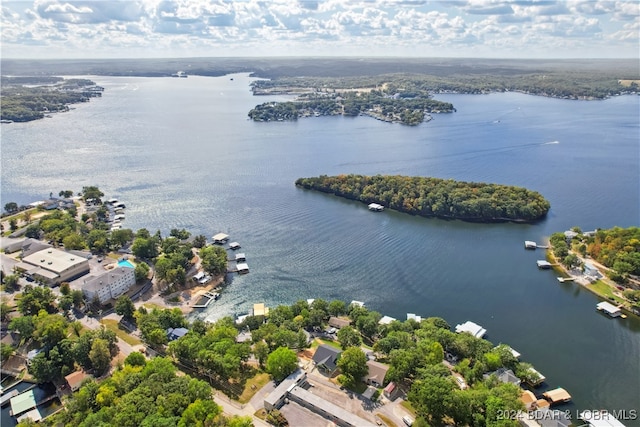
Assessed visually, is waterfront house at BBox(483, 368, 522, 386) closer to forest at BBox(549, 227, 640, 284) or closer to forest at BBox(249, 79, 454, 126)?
forest at BBox(549, 227, 640, 284)

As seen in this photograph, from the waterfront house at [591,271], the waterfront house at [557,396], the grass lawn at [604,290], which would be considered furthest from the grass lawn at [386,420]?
the waterfront house at [591,271]

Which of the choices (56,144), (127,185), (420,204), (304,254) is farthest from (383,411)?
(56,144)

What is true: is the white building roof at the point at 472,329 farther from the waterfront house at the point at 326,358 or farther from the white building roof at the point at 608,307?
the white building roof at the point at 608,307

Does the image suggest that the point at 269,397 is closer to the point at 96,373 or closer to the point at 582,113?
the point at 96,373

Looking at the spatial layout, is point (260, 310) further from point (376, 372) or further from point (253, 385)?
point (376, 372)

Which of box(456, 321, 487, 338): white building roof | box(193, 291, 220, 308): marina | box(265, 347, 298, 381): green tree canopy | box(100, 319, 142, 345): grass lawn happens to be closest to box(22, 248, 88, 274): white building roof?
box(100, 319, 142, 345): grass lawn

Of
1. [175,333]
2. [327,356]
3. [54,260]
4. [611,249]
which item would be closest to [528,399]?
[327,356]
